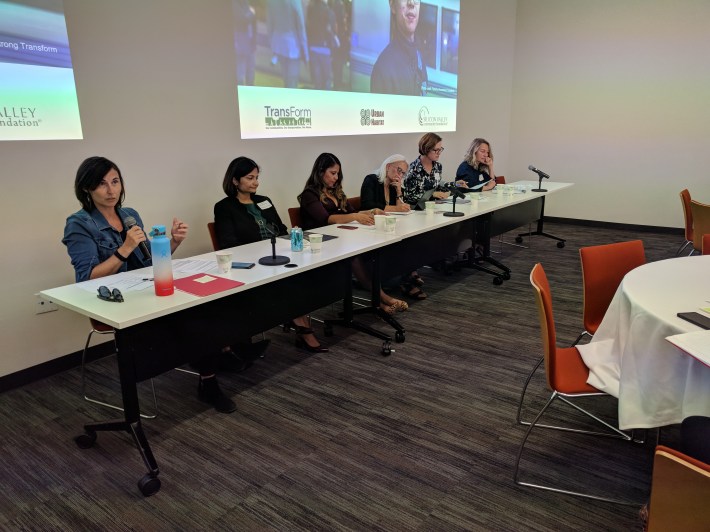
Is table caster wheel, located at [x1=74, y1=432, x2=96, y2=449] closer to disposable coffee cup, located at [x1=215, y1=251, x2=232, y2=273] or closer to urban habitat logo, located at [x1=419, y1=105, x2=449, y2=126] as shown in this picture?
disposable coffee cup, located at [x1=215, y1=251, x2=232, y2=273]

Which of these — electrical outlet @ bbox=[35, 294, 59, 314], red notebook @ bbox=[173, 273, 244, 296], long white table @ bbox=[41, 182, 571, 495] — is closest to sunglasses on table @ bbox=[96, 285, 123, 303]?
long white table @ bbox=[41, 182, 571, 495]

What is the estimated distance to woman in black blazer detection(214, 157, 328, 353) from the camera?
311 centimetres

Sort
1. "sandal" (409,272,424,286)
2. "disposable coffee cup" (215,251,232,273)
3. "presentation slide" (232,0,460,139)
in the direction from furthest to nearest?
"sandal" (409,272,424,286), "presentation slide" (232,0,460,139), "disposable coffee cup" (215,251,232,273)

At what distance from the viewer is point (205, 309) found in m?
2.29

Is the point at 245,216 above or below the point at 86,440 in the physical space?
above

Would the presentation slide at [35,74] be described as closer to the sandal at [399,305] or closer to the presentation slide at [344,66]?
the presentation slide at [344,66]

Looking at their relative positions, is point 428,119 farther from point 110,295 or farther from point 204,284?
point 110,295

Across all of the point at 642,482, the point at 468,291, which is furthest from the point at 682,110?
the point at 642,482

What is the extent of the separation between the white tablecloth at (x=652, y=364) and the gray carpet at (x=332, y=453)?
1.39 ft

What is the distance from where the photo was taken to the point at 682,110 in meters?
6.27

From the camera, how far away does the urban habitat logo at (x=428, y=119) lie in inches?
225

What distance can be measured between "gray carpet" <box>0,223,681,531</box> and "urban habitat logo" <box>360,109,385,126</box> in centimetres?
250

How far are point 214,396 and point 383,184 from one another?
216 centimetres

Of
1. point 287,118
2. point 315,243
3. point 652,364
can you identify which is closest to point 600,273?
point 652,364
